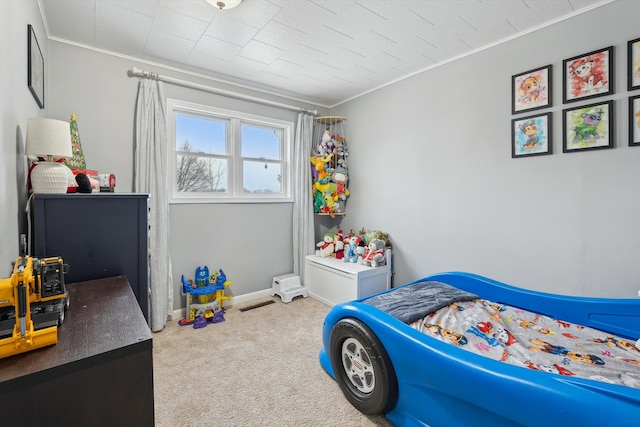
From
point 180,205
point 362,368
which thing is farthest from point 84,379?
point 180,205

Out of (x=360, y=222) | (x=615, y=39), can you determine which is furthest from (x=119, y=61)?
(x=615, y=39)

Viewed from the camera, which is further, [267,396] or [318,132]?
[318,132]

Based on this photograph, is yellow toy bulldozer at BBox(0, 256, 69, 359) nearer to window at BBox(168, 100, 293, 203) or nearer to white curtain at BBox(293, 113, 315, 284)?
window at BBox(168, 100, 293, 203)

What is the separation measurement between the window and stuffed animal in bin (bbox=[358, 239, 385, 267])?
4.03 feet

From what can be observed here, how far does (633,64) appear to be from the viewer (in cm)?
176

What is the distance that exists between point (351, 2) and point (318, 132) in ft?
6.58

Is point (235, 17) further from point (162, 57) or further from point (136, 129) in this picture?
point (136, 129)

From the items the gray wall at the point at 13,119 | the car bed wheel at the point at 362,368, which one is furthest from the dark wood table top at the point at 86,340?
the car bed wheel at the point at 362,368

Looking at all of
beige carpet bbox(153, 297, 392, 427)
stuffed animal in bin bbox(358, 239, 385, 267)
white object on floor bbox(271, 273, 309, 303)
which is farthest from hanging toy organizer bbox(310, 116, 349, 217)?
beige carpet bbox(153, 297, 392, 427)

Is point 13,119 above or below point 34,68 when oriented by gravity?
below

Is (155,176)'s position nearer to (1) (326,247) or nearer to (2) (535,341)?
(1) (326,247)

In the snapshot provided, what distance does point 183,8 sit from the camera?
1.91 meters

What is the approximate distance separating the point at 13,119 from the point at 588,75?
3363 millimetres

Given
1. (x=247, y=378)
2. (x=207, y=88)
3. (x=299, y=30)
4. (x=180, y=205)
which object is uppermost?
(x=299, y=30)
